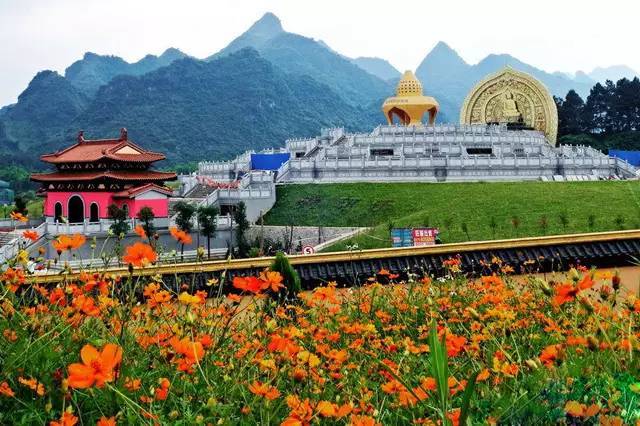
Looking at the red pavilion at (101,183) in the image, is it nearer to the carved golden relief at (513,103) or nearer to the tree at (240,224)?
the tree at (240,224)

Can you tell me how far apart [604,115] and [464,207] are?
112 feet

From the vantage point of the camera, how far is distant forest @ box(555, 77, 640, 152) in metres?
54.8

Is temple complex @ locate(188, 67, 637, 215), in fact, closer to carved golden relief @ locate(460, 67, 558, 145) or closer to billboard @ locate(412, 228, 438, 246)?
carved golden relief @ locate(460, 67, 558, 145)

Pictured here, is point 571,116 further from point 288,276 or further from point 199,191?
point 288,276

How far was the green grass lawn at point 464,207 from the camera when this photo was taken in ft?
79.2

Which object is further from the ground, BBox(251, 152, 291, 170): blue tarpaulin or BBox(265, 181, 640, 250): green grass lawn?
BBox(251, 152, 291, 170): blue tarpaulin

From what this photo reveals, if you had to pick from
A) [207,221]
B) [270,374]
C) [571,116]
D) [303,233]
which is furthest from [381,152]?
[270,374]

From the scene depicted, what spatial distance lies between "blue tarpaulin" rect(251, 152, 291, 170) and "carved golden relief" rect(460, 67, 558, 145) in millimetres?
15756

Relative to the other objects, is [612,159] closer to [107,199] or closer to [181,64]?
[107,199]

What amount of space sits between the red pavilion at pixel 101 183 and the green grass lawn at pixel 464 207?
229 inches

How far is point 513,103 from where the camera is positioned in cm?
4922

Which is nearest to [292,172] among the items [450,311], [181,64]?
[450,311]

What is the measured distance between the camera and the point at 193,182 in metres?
38.8

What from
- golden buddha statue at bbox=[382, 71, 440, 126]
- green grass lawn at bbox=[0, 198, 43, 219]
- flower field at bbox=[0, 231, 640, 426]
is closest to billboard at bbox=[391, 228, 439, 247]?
flower field at bbox=[0, 231, 640, 426]
